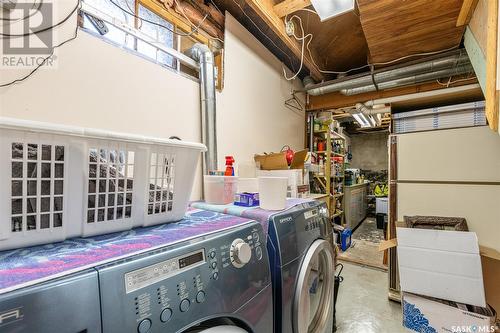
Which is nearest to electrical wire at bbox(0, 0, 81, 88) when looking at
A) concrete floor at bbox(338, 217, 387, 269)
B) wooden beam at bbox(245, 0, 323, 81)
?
wooden beam at bbox(245, 0, 323, 81)

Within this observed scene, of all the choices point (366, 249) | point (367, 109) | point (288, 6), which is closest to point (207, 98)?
point (288, 6)

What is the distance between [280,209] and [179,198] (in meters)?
0.48

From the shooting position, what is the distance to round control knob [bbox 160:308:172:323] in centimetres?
47

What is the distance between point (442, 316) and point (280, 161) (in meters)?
1.60

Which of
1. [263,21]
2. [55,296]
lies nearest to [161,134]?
[55,296]

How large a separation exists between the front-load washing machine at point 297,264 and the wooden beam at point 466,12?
5.80 feet

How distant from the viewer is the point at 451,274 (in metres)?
1.58

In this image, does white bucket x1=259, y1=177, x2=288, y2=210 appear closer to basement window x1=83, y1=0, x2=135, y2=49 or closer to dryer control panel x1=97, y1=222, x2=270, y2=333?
dryer control panel x1=97, y1=222, x2=270, y2=333

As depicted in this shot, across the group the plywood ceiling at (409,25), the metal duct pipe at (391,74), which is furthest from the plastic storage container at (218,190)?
the metal duct pipe at (391,74)

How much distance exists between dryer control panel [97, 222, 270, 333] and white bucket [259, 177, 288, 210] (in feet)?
1.14

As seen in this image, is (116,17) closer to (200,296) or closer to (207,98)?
(207,98)

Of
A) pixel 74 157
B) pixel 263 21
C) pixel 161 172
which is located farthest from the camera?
pixel 263 21

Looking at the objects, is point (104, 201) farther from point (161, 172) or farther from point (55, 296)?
point (55, 296)

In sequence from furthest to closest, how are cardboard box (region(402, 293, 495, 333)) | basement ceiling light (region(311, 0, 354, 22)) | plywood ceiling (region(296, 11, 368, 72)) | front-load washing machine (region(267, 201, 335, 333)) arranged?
plywood ceiling (region(296, 11, 368, 72)) → basement ceiling light (region(311, 0, 354, 22)) → cardboard box (region(402, 293, 495, 333)) → front-load washing machine (region(267, 201, 335, 333))
